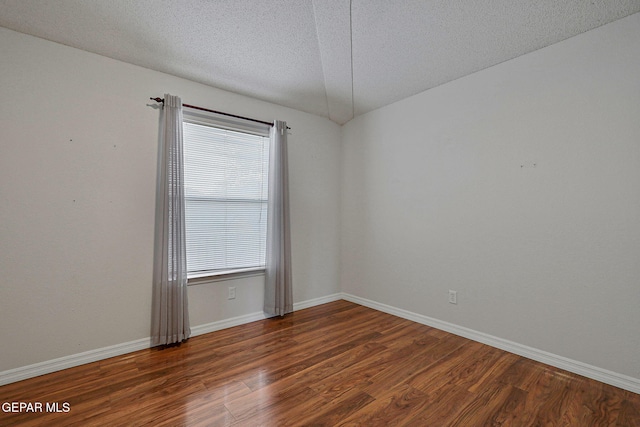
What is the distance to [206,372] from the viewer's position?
7.39ft

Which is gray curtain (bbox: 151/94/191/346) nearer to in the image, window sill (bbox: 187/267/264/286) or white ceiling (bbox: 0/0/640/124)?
window sill (bbox: 187/267/264/286)

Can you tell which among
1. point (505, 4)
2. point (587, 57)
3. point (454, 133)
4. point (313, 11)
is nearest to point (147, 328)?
point (313, 11)

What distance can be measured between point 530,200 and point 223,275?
118 inches

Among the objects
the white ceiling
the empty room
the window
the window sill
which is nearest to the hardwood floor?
the empty room

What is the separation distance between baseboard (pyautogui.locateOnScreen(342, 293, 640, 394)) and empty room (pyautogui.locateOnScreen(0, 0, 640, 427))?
0.05ft

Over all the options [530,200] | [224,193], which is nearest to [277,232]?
[224,193]

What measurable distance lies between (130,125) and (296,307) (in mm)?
2640

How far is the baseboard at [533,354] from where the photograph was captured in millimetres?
2072

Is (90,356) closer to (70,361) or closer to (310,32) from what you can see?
(70,361)

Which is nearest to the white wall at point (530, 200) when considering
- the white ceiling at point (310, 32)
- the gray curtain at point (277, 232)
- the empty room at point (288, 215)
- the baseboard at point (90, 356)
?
the empty room at point (288, 215)

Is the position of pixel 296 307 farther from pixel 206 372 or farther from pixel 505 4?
pixel 505 4

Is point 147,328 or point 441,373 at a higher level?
point 147,328

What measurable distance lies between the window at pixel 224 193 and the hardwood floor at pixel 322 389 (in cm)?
85

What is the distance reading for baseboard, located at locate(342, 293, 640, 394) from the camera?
2.07m
